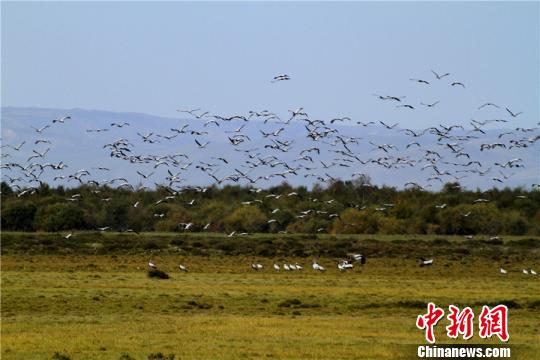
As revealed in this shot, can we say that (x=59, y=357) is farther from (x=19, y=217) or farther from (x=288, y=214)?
(x=288, y=214)

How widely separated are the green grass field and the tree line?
84.0ft

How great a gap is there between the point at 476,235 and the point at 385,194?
24.0 meters

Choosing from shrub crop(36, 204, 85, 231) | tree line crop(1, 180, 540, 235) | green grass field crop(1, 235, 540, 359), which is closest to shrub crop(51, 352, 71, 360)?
green grass field crop(1, 235, 540, 359)

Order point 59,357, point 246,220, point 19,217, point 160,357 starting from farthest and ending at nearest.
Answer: point 246,220, point 19,217, point 160,357, point 59,357

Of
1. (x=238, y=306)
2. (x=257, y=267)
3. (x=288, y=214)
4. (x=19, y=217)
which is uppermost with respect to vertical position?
(x=288, y=214)

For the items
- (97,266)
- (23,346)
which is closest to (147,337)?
(23,346)

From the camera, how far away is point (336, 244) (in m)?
67.7

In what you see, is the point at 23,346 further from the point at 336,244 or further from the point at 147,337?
the point at 336,244

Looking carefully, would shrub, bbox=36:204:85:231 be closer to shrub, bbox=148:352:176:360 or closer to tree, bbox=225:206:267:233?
tree, bbox=225:206:267:233

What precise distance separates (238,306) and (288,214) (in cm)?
5338

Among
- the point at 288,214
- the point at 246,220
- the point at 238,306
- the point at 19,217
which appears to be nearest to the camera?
the point at 238,306

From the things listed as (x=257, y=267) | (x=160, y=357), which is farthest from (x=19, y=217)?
(x=160, y=357)

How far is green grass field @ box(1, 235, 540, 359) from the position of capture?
26422 millimetres

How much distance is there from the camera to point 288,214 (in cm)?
8925
